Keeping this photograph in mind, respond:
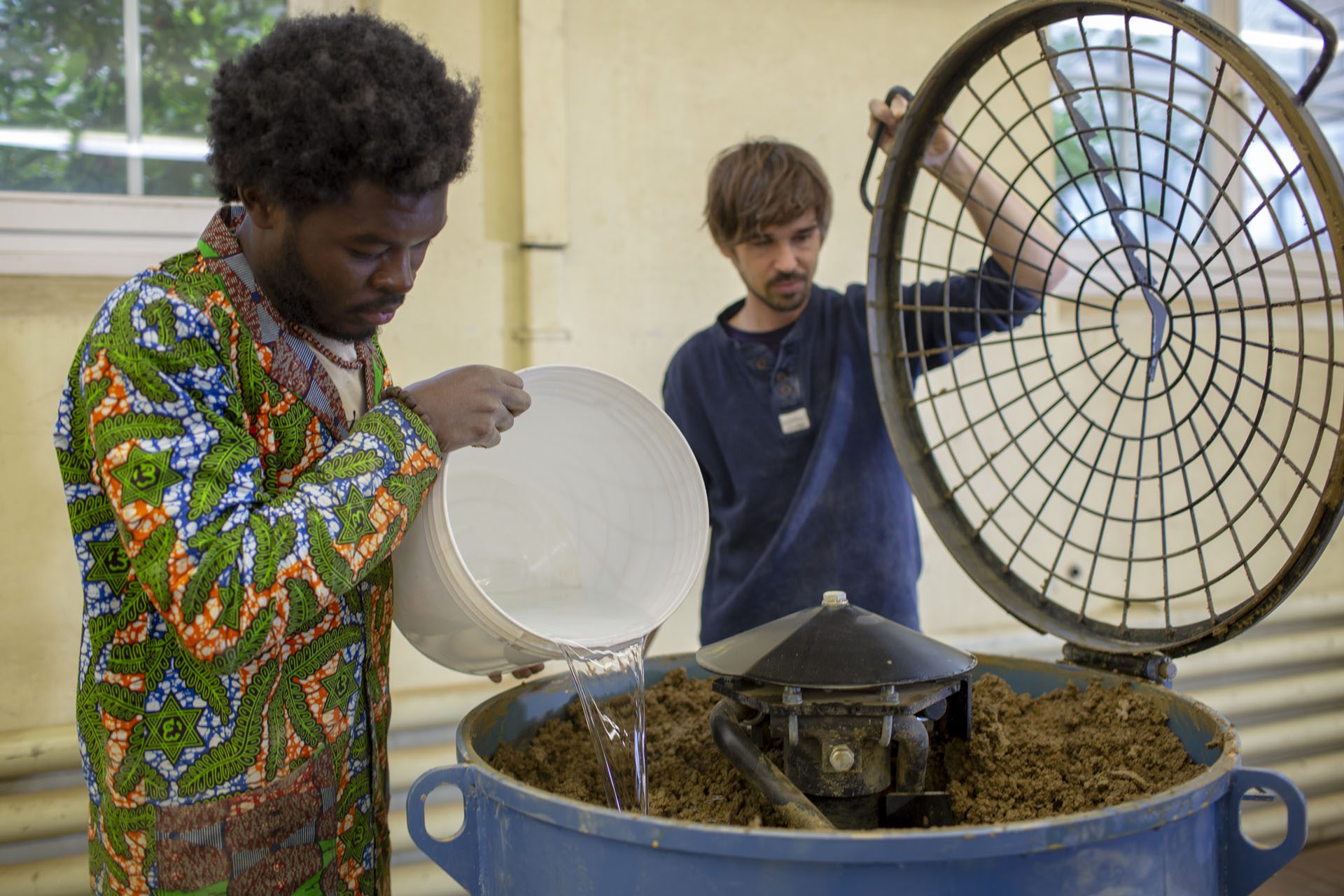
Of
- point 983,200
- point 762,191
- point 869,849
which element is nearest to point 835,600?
point 869,849

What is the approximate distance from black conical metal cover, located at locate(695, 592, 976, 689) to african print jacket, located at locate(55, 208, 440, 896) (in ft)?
1.15

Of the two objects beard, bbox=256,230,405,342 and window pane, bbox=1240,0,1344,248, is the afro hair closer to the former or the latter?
beard, bbox=256,230,405,342

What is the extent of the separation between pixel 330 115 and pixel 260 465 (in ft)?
0.92

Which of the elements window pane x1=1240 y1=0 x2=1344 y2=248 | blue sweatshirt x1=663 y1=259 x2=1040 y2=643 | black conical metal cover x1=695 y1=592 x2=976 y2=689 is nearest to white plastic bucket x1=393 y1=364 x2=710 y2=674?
black conical metal cover x1=695 y1=592 x2=976 y2=689

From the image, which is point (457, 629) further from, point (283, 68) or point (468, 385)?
point (283, 68)

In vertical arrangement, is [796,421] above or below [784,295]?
below

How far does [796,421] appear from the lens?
1.72m

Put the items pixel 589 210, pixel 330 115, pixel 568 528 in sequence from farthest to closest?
pixel 589 210
pixel 568 528
pixel 330 115

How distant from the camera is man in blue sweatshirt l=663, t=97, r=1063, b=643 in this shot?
1688 mm

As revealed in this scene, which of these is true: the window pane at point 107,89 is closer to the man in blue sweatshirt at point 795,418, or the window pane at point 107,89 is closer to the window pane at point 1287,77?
the man in blue sweatshirt at point 795,418

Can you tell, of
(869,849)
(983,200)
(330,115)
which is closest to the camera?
(869,849)

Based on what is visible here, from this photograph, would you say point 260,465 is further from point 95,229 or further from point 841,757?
point 95,229

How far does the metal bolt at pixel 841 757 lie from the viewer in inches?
38.6

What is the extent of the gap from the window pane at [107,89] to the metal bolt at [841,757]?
1.75 meters
